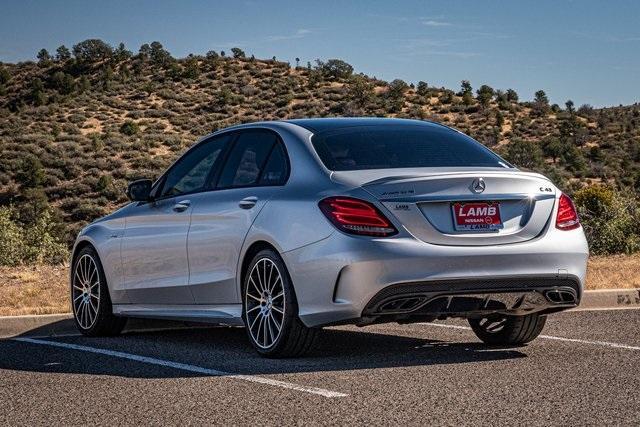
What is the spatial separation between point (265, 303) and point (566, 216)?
6.94 ft

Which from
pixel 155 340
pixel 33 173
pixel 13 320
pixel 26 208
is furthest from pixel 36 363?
pixel 33 173

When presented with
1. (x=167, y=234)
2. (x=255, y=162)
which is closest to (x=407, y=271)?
(x=255, y=162)

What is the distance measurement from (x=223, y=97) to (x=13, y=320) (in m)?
64.1

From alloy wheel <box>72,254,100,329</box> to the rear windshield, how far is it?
117 inches

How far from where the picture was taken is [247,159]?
28.5 ft

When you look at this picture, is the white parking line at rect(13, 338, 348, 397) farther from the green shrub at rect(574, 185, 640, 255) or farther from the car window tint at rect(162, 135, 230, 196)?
the green shrub at rect(574, 185, 640, 255)

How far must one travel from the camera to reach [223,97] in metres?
73.9

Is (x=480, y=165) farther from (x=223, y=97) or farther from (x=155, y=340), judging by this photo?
(x=223, y=97)

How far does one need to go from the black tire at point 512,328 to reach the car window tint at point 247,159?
2.00 meters

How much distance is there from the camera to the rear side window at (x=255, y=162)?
823cm

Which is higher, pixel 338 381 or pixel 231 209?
pixel 231 209

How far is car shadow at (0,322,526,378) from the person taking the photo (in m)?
7.68

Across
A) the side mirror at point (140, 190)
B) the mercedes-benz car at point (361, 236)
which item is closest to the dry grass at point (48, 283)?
the side mirror at point (140, 190)

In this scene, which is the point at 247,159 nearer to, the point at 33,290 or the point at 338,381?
the point at 338,381
